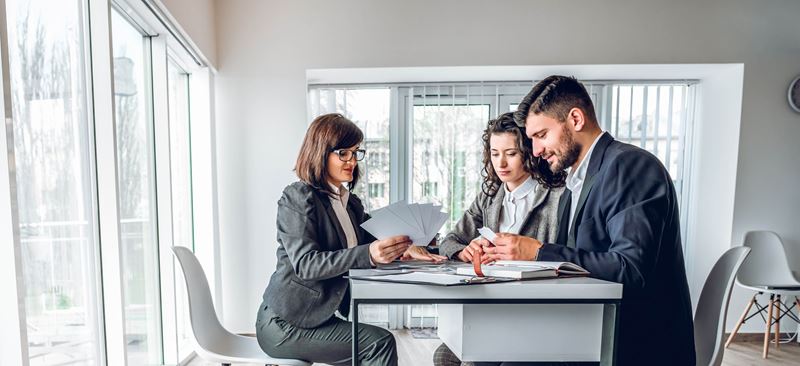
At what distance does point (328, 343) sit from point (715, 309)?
1.38 metres

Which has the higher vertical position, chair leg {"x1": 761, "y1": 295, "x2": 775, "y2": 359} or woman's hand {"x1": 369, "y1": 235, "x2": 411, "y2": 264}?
woman's hand {"x1": 369, "y1": 235, "x2": 411, "y2": 264}

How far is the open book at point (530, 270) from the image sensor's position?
39.8 inches

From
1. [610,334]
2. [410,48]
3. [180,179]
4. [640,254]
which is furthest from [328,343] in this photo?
[410,48]

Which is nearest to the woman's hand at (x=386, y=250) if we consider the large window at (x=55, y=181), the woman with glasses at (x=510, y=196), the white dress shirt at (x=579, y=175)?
the woman with glasses at (x=510, y=196)

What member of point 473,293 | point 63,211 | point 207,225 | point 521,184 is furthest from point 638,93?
point 63,211

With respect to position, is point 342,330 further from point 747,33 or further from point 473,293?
point 747,33

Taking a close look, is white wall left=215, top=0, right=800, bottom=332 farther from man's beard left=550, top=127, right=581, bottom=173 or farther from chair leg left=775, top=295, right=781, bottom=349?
man's beard left=550, top=127, right=581, bottom=173

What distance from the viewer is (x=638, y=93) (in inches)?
122

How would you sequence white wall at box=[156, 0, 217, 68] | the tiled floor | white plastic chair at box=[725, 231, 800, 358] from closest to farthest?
white wall at box=[156, 0, 217, 68] < the tiled floor < white plastic chair at box=[725, 231, 800, 358]

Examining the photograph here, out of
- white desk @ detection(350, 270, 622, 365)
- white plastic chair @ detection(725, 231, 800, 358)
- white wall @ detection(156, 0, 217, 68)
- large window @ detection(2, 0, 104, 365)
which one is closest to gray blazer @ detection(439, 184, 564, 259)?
white desk @ detection(350, 270, 622, 365)

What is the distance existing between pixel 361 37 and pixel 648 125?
222 cm

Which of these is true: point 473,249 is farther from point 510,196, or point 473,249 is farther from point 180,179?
point 180,179

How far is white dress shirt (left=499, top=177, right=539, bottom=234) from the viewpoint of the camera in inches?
65.8

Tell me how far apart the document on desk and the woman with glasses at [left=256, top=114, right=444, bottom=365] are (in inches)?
8.8
